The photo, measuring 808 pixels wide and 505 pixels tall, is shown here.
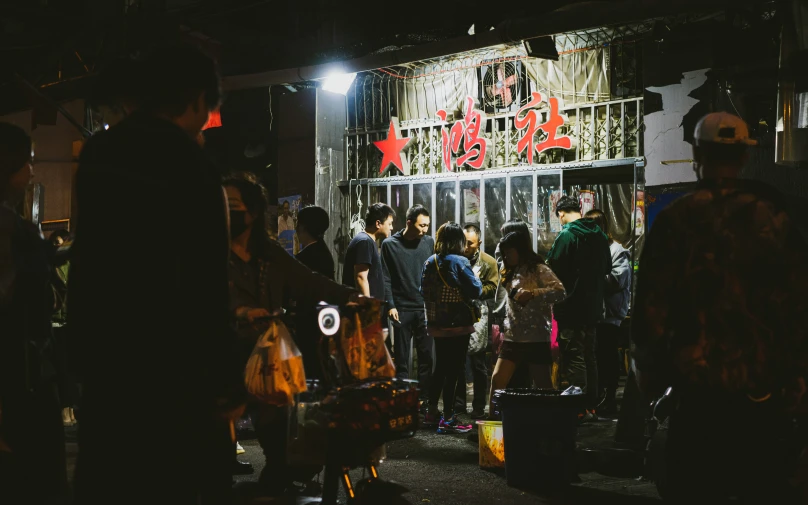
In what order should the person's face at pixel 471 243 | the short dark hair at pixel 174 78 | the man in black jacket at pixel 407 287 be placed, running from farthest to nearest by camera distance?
the person's face at pixel 471 243 → the man in black jacket at pixel 407 287 → the short dark hair at pixel 174 78

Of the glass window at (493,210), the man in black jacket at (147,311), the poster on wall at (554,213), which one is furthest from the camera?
the glass window at (493,210)

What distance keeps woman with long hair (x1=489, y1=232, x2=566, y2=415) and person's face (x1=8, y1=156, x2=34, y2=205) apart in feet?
15.8

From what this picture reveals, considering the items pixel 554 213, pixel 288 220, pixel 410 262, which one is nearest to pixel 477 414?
pixel 410 262

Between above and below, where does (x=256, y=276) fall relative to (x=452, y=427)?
above

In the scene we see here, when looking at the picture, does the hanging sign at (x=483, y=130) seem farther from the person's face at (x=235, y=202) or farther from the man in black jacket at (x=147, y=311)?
the man in black jacket at (x=147, y=311)

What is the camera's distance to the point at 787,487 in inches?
127

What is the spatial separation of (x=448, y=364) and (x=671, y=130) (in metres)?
3.44

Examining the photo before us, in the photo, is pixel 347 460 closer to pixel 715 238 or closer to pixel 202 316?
pixel 202 316

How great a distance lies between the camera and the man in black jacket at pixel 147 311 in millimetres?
2680

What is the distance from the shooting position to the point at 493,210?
12477 mm

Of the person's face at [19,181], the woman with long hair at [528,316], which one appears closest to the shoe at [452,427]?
the woman with long hair at [528,316]

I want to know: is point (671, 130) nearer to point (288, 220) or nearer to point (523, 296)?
point (523, 296)

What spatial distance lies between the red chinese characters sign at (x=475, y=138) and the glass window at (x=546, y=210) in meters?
0.41

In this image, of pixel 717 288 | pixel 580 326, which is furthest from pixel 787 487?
pixel 580 326
